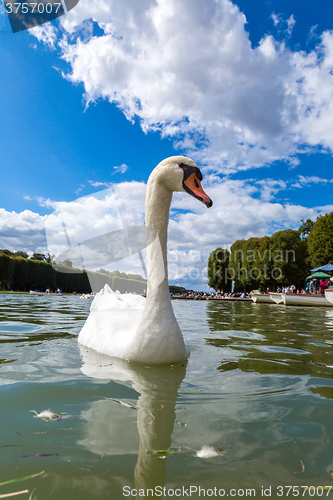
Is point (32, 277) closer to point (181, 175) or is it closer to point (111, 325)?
point (111, 325)

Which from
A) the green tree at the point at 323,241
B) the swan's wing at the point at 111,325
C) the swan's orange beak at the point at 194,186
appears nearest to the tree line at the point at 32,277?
the green tree at the point at 323,241

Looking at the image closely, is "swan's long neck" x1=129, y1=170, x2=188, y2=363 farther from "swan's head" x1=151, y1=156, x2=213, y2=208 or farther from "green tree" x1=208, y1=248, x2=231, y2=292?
"green tree" x1=208, y1=248, x2=231, y2=292

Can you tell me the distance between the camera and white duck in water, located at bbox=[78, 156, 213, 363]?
3.79m

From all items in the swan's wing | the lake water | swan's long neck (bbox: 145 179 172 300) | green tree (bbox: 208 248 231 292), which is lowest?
the lake water

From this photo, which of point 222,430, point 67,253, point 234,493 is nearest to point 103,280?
point 67,253

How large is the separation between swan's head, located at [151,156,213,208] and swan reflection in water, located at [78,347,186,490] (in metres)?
2.20

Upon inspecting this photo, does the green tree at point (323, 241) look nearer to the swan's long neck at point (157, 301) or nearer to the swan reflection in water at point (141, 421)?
the swan's long neck at point (157, 301)

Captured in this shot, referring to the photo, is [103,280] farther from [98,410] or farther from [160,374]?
[98,410]

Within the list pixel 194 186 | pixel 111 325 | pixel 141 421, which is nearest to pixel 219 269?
pixel 111 325

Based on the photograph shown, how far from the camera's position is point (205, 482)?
5.22 feet

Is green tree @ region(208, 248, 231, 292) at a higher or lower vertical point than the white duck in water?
higher

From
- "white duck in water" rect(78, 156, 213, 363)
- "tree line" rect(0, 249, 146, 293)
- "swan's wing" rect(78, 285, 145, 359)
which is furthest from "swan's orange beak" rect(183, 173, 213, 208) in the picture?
"tree line" rect(0, 249, 146, 293)

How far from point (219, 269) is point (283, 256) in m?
25.7

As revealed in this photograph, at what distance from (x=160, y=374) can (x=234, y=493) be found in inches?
78.3
